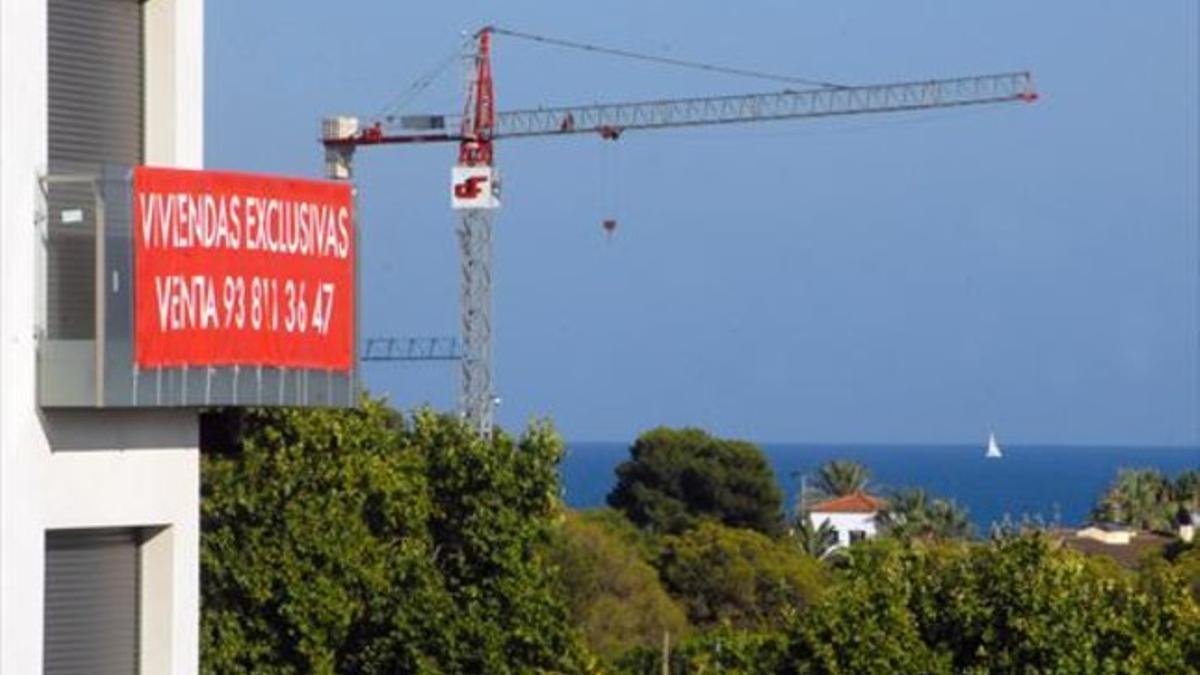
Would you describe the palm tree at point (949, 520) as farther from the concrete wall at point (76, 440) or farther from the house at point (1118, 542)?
the concrete wall at point (76, 440)

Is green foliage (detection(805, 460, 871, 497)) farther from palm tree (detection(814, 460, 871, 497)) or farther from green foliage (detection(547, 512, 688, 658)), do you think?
green foliage (detection(547, 512, 688, 658))

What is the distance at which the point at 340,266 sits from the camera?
18.2 meters

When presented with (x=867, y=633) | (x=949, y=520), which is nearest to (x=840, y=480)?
(x=949, y=520)

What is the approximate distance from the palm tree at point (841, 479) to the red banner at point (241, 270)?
14575 cm

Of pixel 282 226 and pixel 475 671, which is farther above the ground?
pixel 282 226

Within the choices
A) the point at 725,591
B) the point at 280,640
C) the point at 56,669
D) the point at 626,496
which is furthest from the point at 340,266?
the point at 626,496

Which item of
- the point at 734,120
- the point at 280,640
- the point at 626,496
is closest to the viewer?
the point at 280,640

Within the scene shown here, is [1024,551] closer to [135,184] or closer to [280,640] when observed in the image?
[280,640]

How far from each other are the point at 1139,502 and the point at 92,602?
11903cm

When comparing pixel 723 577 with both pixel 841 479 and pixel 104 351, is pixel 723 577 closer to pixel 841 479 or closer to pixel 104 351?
pixel 104 351

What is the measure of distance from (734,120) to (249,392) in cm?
→ 14102

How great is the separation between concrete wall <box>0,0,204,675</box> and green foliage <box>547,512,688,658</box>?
52.9m

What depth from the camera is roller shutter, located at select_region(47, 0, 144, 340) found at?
17.0 metres

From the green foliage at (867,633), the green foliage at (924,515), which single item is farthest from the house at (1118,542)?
the green foliage at (867,633)
